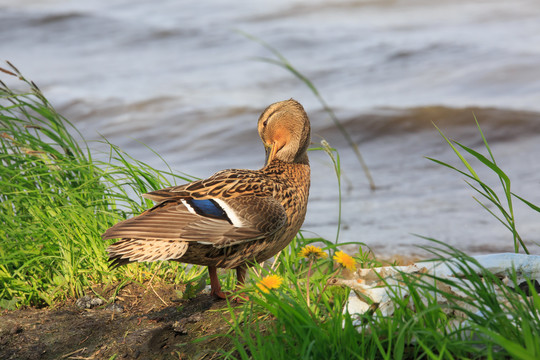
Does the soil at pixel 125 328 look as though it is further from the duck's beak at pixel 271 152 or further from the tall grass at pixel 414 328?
the duck's beak at pixel 271 152

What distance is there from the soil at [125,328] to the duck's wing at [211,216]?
1.33ft

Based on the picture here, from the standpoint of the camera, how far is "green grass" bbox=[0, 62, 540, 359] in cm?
237

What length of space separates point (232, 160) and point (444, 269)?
19.0ft

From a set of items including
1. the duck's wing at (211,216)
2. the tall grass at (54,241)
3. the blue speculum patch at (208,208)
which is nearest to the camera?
the duck's wing at (211,216)

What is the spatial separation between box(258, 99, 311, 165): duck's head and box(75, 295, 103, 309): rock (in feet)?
3.86

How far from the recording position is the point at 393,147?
30.9ft

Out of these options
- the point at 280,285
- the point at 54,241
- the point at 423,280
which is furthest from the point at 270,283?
the point at 54,241

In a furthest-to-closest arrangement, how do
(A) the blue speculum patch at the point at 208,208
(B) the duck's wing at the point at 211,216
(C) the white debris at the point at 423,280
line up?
(A) the blue speculum patch at the point at 208,208 → (B) the duck's wing at the point at 211,216 → (C) the white debris at the point at 423,280

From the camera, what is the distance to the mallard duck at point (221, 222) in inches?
119

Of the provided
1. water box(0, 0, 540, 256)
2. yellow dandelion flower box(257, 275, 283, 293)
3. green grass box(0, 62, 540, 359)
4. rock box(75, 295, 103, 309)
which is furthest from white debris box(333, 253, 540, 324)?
water box(0, 0, 540, 256)

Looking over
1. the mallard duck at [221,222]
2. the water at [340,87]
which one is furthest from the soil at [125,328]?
the water at [340,87]

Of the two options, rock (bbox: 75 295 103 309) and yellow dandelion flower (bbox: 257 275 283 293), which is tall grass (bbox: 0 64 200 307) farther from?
yellow dandelion flower (bbox: 257 275 283 293)

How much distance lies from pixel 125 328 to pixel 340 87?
30.7 feet

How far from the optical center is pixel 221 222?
3143mm
